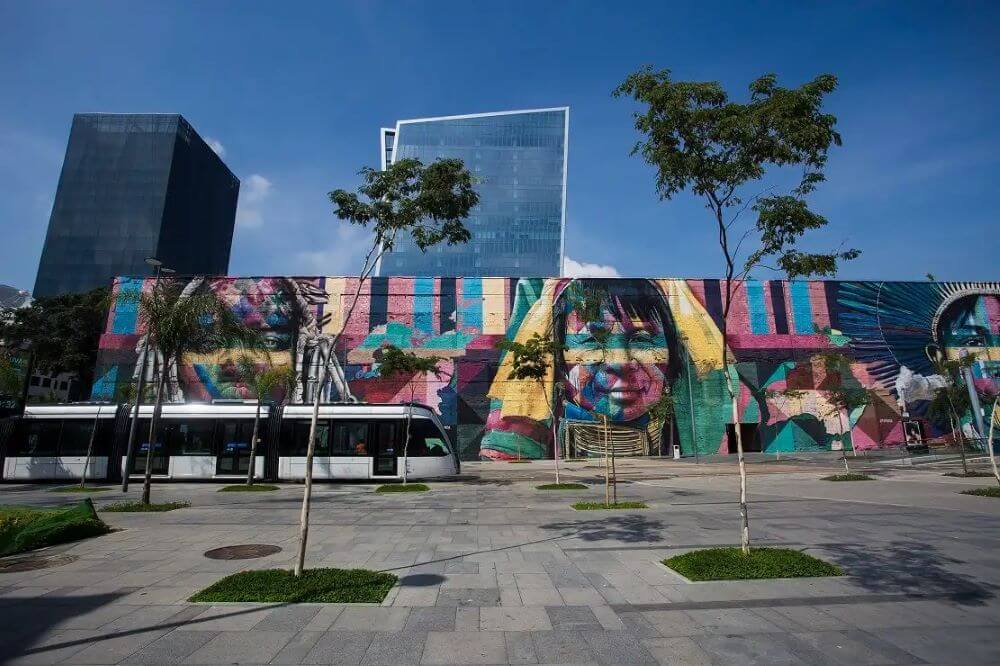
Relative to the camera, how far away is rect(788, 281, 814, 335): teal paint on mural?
4656 cm

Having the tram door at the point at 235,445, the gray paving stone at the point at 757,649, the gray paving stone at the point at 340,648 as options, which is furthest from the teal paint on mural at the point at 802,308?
the gray paving stone at the point at 340,648

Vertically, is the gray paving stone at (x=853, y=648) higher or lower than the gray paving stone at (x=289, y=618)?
higher

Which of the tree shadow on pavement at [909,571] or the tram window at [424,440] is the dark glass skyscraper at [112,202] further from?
the tree shadow on pavement at [909,571]

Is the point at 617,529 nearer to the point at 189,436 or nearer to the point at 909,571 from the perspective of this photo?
the point at 909,571

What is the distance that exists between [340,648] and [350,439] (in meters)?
19.3

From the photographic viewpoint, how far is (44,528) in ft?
35.2

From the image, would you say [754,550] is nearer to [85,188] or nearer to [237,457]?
[237,457]

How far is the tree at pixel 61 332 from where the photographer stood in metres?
52.8

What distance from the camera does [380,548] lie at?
10617 mm

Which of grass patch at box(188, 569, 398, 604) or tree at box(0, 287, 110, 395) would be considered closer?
grass patch at box(188, 569, 398, 604)

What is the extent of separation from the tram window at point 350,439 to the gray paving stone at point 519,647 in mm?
19228

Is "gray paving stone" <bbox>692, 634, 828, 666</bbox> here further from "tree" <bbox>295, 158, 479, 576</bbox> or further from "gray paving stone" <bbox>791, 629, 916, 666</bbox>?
"tree" <bbox>295, 158, 479, 576</bbox>

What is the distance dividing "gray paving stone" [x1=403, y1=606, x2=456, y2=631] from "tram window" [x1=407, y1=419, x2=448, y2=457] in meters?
17.8

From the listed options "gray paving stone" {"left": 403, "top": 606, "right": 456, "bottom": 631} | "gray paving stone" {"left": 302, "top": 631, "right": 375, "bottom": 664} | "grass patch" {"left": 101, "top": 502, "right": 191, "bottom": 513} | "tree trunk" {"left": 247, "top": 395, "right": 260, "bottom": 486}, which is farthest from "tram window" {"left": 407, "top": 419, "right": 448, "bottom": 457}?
"gray paving stone" {"left": 302, "top": 631, "right": 375, "bottom": 664}
